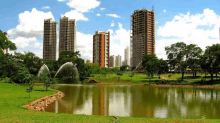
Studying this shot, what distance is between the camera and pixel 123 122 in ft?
41.7

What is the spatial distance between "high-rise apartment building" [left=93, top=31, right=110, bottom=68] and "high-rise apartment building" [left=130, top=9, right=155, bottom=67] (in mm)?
21111

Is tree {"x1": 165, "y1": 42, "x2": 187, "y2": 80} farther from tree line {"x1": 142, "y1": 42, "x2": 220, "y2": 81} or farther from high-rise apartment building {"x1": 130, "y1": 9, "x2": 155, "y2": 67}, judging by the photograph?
high-rise apartment building {"x1": 130, "y1": 9, "x2": 155, "y2": 67}

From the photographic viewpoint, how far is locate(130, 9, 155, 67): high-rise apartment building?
128 m

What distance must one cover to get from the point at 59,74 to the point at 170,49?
42.0 meters

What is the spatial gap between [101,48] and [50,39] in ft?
136

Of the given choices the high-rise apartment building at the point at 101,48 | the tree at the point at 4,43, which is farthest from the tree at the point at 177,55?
the high-rise apartment building at the point at 101,48

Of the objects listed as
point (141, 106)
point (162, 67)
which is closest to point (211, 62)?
point (162, 67)

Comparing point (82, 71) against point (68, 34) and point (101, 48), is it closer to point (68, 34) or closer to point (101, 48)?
point (101, 48)

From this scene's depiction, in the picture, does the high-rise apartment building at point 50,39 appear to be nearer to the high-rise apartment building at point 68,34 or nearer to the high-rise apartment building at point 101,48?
the high-rise apartment building at point 68,34

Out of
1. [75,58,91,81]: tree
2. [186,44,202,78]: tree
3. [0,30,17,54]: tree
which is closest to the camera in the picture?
[0,30,17,54]: tree

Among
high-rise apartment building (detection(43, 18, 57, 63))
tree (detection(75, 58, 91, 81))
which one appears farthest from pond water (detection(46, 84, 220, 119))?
high-rise apartment building (detection(43, 18, 57, 63))

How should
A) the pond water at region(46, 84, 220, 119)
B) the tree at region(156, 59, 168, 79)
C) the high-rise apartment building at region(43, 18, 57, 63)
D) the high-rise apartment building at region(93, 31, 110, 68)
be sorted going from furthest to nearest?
the high-rise apartment building at region(43, 18, 57, 63) → the high-rise apartment building at region(93, 31, 110, 68) → the tree at region(156, 59, 168, 79) → the pond water at region(46, 84, 220, 119)

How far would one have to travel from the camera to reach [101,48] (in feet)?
457

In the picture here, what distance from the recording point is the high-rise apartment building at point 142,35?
127625 mm
